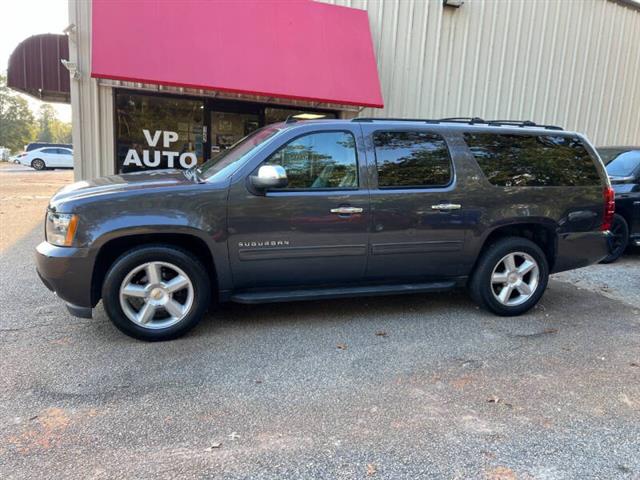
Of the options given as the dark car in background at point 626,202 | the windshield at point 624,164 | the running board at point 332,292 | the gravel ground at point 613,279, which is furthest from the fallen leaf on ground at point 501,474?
the windshield at point 624,164

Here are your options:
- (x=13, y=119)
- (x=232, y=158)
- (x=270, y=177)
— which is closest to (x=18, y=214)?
(x=232, y=158)

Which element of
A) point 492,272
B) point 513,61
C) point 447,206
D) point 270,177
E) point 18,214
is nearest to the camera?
point 270,177

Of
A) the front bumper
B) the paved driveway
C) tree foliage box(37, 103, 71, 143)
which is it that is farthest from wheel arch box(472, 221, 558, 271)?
tree foliage box(37, 103, 71, 143)

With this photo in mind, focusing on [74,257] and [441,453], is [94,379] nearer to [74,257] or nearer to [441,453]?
[74,257]

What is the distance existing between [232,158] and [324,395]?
2247 mm

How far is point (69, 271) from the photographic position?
11.9 feet

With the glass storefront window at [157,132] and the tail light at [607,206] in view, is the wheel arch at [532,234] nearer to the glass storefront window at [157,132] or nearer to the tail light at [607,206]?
the tail light at [607,206]

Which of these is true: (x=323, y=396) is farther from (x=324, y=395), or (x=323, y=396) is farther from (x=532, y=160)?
(x=532, y=160)

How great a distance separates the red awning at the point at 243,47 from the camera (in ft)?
22.6

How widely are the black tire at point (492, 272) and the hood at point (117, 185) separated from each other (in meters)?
2.83

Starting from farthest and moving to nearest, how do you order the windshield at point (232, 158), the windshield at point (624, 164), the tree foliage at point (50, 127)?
the tree foliage at point (50, 127)
the windshield at point (624, 164)
the windshield at point (232, 158)

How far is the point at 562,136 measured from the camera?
4.84m

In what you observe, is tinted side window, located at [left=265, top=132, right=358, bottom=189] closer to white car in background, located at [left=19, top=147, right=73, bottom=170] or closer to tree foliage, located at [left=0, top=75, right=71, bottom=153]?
white car in background, located at [left=19, top=147, right=73, bottom=170]

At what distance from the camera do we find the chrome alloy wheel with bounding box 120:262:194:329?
3.77m
